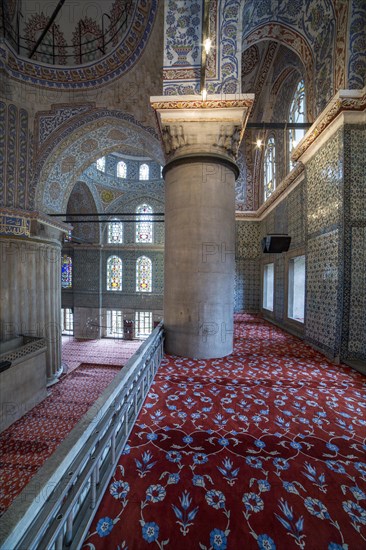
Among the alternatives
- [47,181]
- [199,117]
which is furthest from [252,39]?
[47,181]

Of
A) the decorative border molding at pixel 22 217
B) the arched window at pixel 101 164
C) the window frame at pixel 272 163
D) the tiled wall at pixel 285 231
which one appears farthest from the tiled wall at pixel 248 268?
the arched window at pixel 101 164

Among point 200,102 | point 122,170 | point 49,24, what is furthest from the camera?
point 122,170

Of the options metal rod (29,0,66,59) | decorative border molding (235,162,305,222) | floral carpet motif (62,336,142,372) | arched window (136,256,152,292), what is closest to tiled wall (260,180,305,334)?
decorative border molding (235,162,305,222)

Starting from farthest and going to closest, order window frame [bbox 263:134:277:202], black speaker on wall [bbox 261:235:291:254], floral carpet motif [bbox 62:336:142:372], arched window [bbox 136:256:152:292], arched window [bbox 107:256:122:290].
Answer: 1. arched window [bbox 107:256:122:290]
2. arched window [bbox 136:256:152:292]
3. floral carpet motif [bbox 62:336:142:372]
4. window frame [bbox 263:134:277:202]
5. black speaker on wall [bbox 261:235:291:254]

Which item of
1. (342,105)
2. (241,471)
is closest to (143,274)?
(342,105)

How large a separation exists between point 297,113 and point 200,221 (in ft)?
17.8

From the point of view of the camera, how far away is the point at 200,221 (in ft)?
12.9

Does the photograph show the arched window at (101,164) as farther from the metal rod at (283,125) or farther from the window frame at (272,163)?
the metal rod at (283,125)

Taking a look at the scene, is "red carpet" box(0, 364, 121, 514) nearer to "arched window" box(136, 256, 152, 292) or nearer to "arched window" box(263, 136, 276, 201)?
"arched window" box(136, 256, 152, 292)

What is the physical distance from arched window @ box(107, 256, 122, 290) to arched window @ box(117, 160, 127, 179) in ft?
16.5

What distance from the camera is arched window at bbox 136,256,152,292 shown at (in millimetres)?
15023

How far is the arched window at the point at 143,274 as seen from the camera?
1502 centimetres

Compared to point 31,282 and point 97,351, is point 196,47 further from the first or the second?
point 97,351

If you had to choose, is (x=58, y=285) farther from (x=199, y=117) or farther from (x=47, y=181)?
(x=199, y=117)
